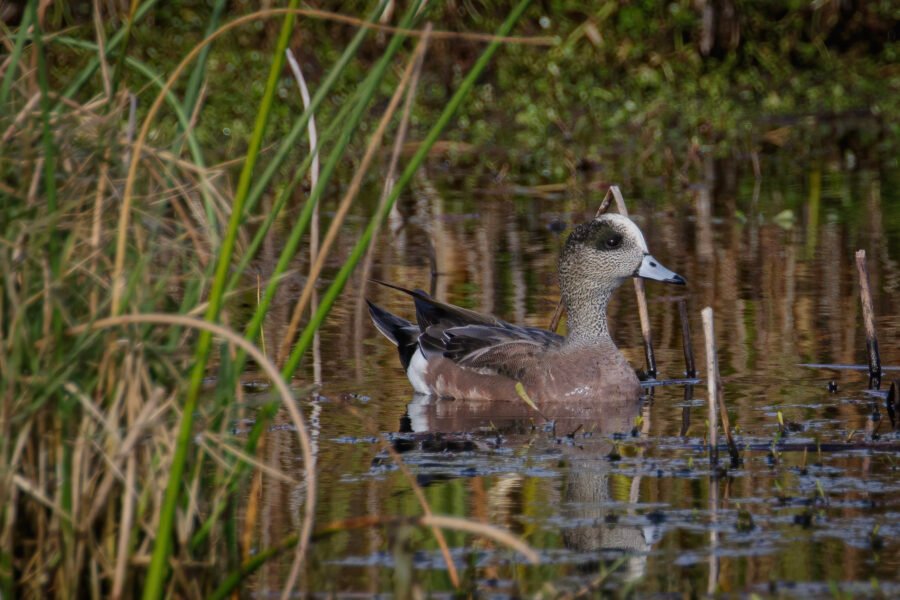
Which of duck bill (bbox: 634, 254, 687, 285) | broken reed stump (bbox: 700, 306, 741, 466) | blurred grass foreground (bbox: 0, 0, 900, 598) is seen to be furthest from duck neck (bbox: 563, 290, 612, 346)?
blurred grass foreground (bbox: 0, 0, 900, 598)

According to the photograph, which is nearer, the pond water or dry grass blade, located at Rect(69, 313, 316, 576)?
dry grass blade, located at Rect(69, 313, 316, 576)

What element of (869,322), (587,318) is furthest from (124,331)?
(587,318)

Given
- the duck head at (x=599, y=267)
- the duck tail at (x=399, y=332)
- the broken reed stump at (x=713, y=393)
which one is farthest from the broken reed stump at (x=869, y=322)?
the duck tail at (x=399, y=332)

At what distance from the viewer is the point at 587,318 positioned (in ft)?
26.0

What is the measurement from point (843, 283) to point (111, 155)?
6.34 metres

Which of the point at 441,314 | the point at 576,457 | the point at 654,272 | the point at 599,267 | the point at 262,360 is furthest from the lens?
the point at 441,314

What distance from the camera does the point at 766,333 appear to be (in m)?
8.49

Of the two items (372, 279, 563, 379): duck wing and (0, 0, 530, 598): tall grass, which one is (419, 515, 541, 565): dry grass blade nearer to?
(0, 0, 530, 598): tall grass

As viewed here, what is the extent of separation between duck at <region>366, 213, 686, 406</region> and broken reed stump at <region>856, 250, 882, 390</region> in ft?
2.91

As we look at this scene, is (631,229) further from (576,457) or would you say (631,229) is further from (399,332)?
(576,457)

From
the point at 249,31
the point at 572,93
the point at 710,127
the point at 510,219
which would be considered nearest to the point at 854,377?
the point at 510,219

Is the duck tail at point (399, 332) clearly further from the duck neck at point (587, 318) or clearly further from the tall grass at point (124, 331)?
the tall grass at point (124, 331)

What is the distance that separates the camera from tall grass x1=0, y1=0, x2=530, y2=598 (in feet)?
12.1

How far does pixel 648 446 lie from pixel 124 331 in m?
2.86
